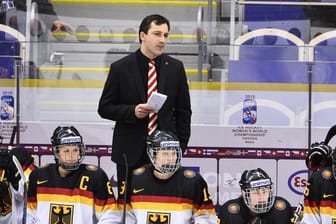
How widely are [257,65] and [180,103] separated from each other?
146 centimetres

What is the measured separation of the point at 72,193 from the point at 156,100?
2.25 feet

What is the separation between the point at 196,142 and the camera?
6.59 m

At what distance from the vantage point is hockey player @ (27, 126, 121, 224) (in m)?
5.07

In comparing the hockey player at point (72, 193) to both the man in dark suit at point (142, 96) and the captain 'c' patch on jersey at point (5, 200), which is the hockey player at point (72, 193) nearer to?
the man in dark suit at point (142, 96)

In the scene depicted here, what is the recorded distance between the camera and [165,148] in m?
4.91

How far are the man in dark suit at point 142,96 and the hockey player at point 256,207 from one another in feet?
1.80

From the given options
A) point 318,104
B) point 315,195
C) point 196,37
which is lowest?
point 315,195

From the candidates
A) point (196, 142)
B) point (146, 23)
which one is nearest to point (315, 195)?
point (146, 23)

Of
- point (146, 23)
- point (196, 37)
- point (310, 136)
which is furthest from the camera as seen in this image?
point (196, 37)

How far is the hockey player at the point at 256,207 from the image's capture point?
4766mm

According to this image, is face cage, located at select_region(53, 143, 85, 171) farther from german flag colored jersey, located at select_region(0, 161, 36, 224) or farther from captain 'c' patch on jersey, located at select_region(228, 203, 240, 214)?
captain 'c' patch on jersey, located at select_region(228, 203, 240, 214)

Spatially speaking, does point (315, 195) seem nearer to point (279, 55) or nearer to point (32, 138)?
point (279, 55)

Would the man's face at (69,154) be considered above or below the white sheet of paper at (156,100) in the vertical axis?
below

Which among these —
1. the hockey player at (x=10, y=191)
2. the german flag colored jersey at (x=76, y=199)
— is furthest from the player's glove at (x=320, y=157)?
the hockey player at (x=10, y=191)
